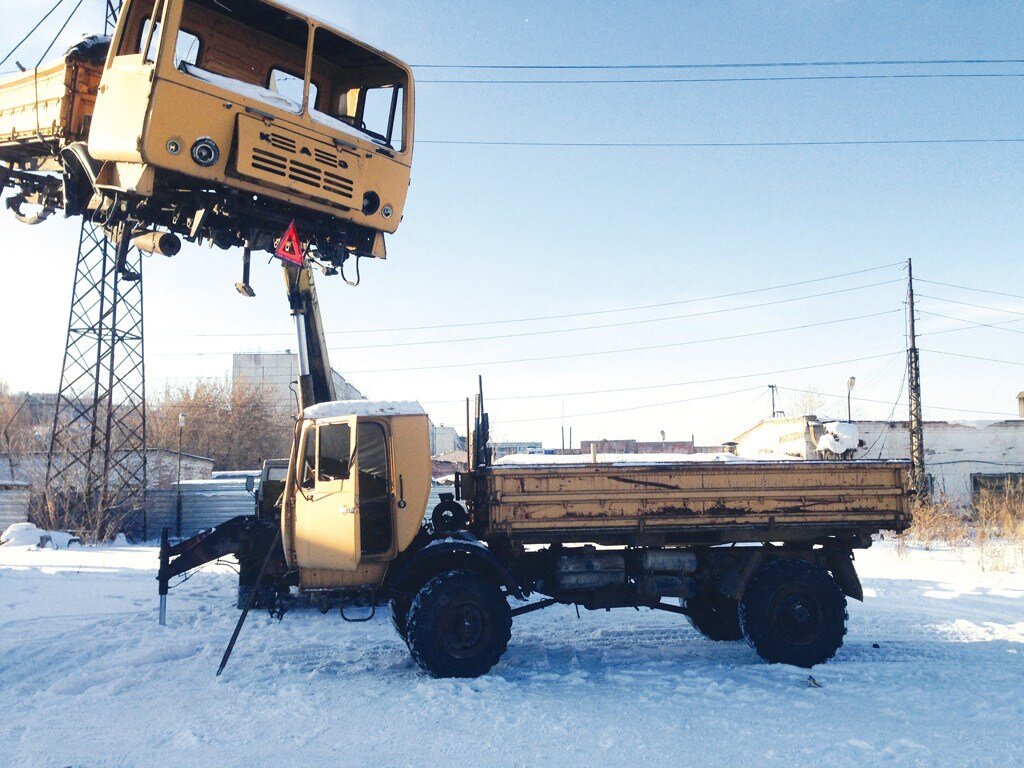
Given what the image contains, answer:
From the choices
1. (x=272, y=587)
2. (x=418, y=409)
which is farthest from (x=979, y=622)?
(x=272, y=587)

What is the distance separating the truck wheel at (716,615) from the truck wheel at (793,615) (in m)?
0.89

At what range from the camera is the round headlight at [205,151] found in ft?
21.8

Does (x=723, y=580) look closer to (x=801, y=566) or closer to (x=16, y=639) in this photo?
(x=801, y=566)

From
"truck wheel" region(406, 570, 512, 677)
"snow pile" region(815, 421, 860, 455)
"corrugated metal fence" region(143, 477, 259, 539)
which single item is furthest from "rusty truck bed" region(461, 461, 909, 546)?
"corrugated metal fence" region(143, 477, 259, 539)

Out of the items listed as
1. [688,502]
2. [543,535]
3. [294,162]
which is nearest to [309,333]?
[294,162]

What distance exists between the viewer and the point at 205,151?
6.67 m

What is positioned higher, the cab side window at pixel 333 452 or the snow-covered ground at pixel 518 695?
the cab side window at pixel 333 452

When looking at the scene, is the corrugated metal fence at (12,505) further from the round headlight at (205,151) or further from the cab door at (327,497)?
the round headlight at (205,151)

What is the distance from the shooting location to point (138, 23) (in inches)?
274

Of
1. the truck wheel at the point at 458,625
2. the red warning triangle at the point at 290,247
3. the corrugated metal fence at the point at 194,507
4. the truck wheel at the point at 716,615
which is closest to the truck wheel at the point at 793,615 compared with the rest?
the truck wheel at the point at 716,615

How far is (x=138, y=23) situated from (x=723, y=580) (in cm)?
847

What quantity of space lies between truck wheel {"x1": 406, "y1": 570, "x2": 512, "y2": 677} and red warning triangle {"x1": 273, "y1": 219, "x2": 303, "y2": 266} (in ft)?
12.8

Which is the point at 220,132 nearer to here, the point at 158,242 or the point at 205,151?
the point at 205,151

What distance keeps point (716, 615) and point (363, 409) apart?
197 inches
